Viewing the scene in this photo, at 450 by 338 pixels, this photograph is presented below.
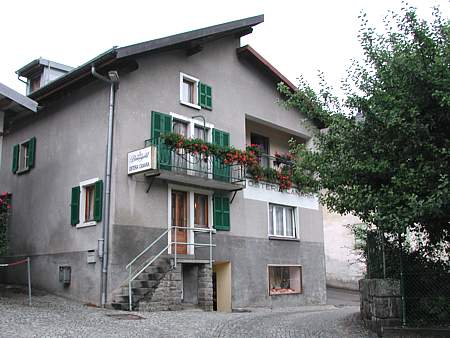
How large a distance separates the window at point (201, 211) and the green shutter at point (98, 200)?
11.2 feet

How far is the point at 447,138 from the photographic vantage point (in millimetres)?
9398

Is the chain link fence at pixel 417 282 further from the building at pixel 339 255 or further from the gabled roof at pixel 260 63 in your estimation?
the building at pixel 339 255

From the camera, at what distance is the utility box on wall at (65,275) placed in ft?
51.2

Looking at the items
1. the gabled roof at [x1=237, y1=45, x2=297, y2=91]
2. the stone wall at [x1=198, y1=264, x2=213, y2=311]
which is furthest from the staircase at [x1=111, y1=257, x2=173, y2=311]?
the gabled roof at [x1=237, y1=45, x2=297, y2=91]

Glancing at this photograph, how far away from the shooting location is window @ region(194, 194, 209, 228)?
17516 mm

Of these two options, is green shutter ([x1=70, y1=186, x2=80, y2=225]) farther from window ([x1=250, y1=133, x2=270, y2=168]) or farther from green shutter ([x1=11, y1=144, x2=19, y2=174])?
window ([x1=250, y1=133, x2=270, y2=168])

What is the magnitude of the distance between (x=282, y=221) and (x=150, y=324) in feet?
34.3

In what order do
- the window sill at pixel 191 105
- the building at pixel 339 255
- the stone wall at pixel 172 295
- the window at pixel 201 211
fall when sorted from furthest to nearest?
1. the building at pixel 339 255
2. the window sill at pixel 191 105
3. the window at pixel 201 211
4. the stone wall at pixel 172 295

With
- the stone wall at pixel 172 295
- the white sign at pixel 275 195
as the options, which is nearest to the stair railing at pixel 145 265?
the stone wall at pixel 172 295

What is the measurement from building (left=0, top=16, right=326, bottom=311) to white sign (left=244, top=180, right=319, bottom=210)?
63mm

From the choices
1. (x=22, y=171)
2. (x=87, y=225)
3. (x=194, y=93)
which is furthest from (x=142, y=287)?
(x=22, y=171)

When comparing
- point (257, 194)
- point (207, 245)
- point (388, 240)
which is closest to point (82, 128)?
point (207, 245)

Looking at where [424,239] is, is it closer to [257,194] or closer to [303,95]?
[303,95]

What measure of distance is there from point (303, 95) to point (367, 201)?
2.79 metres
